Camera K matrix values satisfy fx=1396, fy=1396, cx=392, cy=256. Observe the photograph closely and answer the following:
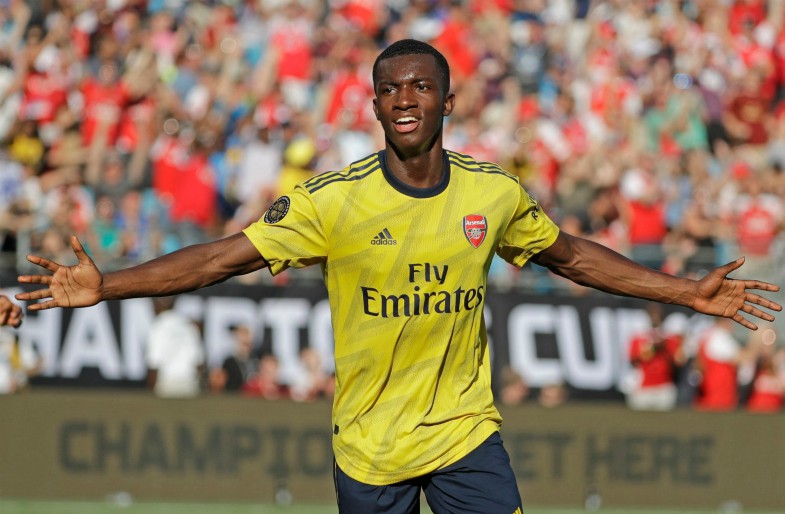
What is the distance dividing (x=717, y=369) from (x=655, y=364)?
2.22ft

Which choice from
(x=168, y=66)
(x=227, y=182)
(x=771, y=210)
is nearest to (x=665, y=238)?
(x=771, y=210)

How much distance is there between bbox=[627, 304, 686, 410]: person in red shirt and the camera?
44.9 ft

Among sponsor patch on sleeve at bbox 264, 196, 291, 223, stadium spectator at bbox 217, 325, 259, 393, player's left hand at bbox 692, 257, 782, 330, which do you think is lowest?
stadium spectator at bbox 217, 325, 259, 393

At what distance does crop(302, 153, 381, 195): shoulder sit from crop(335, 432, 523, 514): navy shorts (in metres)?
1.23

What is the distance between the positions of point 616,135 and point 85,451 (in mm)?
Answer: 7899

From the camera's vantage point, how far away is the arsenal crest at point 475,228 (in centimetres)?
A: 592

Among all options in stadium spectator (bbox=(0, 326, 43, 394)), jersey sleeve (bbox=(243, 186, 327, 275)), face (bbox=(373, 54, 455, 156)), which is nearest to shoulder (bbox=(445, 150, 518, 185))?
face (bbox=(373, 54, 455, 156))

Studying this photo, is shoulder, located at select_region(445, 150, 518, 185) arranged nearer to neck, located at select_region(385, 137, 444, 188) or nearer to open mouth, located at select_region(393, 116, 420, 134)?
neck, located at select_region(385, 137, 444, 188)

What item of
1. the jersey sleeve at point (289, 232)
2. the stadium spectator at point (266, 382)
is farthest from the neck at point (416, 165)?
the stadium spectator at point (266, 382)

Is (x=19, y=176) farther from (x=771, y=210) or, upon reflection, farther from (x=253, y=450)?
(x=771, y=210)

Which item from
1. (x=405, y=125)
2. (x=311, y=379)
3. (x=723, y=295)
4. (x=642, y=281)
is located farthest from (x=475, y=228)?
(x=311, y=379)

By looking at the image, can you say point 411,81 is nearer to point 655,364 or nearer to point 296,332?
point 296,332

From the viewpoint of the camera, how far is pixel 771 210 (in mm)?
16172

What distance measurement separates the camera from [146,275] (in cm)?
567
